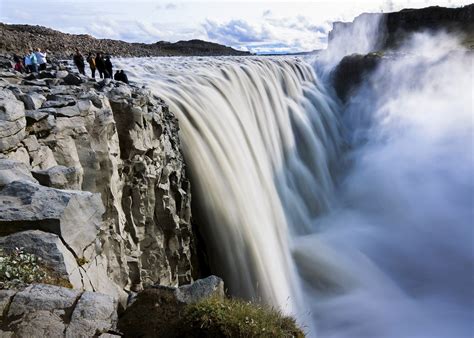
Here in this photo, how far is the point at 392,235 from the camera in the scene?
22359 mm

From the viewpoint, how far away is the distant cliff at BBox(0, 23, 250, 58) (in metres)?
44.5

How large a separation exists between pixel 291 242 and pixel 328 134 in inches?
518

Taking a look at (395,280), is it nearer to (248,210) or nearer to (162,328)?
(248,210)

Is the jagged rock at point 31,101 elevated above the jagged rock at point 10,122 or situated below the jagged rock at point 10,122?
above

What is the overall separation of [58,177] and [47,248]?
6.58 ft

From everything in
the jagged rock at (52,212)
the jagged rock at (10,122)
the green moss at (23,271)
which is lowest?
the green moss at (23,271)

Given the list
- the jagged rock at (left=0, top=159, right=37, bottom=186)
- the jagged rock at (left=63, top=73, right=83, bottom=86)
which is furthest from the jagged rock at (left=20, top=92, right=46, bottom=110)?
the jagged rock at (left=63, top=73, right=83, bottom=86)

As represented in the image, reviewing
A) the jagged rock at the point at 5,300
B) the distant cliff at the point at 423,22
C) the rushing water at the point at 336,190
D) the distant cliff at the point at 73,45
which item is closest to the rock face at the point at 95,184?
the jagged rock at the point at 5,300

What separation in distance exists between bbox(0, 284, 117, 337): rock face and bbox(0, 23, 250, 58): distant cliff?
127 ft

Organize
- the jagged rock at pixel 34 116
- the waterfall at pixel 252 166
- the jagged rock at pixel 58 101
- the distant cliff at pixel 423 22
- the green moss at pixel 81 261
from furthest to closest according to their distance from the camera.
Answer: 1. the distant cliff at pixel 423 22
2. the waterfall at pixel 252 166
3. the jagged rock at pixel 58 101
4. the jagged rock at pixel 34 116
5. the green moss at pixel 81 261

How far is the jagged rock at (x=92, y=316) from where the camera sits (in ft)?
14.5

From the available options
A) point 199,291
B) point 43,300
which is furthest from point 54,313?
point 199,291

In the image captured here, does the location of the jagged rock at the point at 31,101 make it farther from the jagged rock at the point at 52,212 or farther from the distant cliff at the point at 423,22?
the distant cliff at the point at 423,22

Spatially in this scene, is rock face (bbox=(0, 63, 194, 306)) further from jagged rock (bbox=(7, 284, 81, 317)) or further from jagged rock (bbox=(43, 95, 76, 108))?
jagged rock (bbox=(7, 284, 81, 317))
